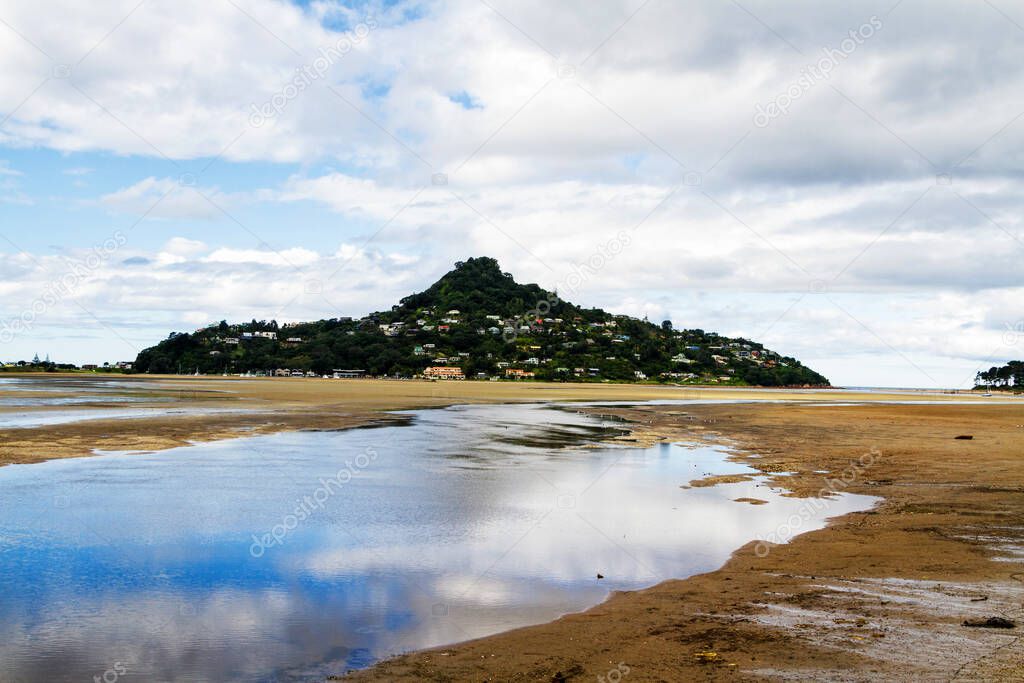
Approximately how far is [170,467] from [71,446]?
7115 millimetres

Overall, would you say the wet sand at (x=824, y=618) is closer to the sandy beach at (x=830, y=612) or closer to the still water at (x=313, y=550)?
the sandy beach at (x=830, y=612)

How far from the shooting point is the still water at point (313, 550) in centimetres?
886

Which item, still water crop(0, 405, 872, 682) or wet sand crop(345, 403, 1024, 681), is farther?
still water crop(0, 405, 872, 682)

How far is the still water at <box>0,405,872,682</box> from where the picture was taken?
29.1ft

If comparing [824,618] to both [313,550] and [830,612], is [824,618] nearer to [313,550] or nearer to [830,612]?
[830,612]

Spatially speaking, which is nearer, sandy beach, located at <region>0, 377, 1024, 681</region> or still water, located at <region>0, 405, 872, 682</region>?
sandy beach, located at <region>0, 377, 1024, 681</region>

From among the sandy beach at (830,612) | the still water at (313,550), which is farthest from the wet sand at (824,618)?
the still water at (313,550)

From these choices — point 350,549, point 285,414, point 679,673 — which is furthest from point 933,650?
point 285,414

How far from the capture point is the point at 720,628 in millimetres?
9086

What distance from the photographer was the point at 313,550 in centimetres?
1369

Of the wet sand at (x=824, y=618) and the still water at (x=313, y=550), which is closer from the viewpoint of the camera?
the wet sand at (x=824, y=618)

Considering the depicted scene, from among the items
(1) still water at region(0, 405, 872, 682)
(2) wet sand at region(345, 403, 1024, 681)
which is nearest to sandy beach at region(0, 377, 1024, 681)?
(2) wet sand at region(345, 403, 1024, 681)

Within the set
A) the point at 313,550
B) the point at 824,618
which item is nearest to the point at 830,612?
the point at 824,618

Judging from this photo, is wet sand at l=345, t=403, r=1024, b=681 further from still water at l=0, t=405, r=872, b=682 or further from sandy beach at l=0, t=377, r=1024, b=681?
still water at l=0, t=405, r=872, b=682
